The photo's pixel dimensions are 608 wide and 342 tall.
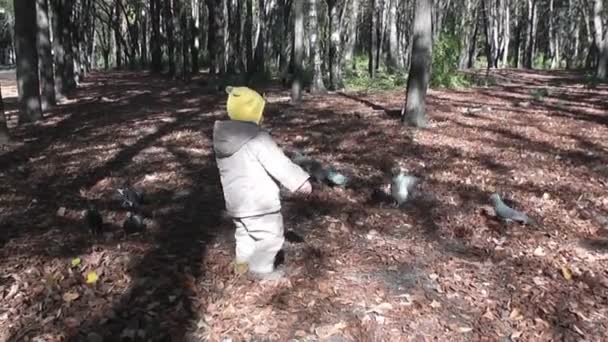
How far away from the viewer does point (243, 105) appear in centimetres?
370

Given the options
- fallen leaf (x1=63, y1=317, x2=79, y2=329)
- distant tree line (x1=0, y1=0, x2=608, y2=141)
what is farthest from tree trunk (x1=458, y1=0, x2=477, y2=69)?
fallen leaf (x1=63, y1=317, x2=79, y2=329)

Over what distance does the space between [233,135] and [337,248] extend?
1532 millimetres

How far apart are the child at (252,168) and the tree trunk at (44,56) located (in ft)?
39.1

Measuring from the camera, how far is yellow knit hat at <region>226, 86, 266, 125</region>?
12.1ft

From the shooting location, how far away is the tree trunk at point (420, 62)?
9.05 metres

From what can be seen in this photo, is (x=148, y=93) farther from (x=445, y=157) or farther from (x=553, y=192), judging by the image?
(x=553, y=192)

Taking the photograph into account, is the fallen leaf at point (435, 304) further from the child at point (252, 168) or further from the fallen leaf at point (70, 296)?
the fallen leaf at point (70, 296)

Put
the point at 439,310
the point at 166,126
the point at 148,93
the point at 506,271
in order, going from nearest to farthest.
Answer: the point at 439,310
the point at 506,271
the point at 166,126
the point at 148,93

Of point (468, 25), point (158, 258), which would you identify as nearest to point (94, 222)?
point (158, 258)

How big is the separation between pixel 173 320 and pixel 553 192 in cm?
449

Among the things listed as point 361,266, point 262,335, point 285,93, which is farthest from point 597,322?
point 285,93

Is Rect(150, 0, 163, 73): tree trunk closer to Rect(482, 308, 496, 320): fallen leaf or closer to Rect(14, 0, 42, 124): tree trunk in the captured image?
Rect(14, 0, 42, 124): tree trunk

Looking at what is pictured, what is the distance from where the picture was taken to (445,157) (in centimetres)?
736

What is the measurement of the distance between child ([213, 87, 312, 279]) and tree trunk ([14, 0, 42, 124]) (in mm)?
9072
